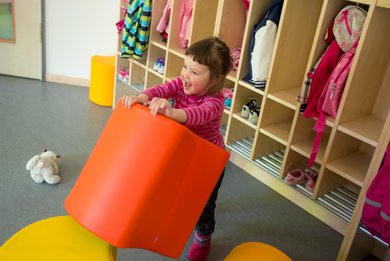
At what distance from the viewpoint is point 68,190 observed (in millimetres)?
2227

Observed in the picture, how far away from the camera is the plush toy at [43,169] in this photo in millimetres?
2232

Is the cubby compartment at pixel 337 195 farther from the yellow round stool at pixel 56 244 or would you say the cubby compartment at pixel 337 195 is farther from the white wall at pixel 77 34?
the white wall at pixel 77 34

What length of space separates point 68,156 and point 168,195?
4.73ft

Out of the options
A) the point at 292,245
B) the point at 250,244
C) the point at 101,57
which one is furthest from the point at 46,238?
the point at 101,57

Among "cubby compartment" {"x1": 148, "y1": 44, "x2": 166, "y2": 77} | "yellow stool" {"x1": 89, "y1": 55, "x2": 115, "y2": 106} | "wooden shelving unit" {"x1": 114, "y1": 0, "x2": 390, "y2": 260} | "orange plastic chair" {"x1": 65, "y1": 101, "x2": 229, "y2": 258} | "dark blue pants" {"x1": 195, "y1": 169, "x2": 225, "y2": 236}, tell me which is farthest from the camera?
"yellow stool" {"x1": 89, "y1": 55, "x2": 115, "y2": 106}

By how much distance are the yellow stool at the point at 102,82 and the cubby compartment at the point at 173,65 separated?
685 mm

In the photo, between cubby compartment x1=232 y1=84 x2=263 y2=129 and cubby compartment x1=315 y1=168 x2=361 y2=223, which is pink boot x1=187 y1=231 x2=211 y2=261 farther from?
cubby compartment x1=232 y1=84 x2=263 y2=129

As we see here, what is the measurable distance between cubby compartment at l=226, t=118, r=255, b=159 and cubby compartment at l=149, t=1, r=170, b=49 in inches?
30.4

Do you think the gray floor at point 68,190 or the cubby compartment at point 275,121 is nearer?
the gray floor at point 68,190

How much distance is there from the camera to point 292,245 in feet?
6.81

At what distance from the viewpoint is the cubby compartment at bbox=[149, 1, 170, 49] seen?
2.89m

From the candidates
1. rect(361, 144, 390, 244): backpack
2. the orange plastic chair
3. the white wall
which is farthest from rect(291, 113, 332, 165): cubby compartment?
the white wall

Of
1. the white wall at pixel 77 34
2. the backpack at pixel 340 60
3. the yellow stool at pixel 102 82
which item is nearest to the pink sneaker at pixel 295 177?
the backpack at pixel 340 60

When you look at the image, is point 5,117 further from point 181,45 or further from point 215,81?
point 215,81
